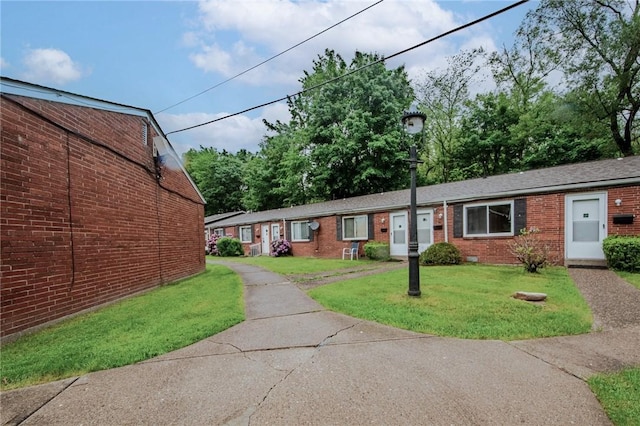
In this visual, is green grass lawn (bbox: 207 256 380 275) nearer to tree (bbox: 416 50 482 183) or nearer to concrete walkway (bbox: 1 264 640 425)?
concrete walkway (bbox: 1 264 640 425)

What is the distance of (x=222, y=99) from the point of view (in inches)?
373

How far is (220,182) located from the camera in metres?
42.2

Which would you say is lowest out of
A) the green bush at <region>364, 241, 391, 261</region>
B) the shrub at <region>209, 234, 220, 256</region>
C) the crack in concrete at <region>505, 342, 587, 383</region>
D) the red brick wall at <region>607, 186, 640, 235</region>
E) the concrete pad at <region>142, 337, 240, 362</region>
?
the shrub at <region>209, 234, 220, 256</region>

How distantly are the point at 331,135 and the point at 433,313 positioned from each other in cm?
2245

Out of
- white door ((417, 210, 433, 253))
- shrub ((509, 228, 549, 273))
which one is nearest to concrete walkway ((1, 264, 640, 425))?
shrub ((509, 228, 549, 273))

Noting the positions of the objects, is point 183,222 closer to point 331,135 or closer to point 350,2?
point 350,2

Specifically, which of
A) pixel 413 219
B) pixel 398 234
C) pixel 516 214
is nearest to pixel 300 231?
pixel 398 234

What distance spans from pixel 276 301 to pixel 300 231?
42.2 feet

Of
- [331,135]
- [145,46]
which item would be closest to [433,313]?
[145,46]

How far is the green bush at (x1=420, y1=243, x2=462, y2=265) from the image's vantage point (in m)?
11.1

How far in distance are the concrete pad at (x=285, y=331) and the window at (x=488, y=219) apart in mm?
8822

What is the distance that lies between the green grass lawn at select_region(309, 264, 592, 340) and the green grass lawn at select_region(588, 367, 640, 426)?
3.61 feet

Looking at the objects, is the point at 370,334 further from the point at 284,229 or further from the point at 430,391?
the point at 284,229

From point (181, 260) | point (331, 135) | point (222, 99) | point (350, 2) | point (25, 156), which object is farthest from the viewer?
point (331, 135)
